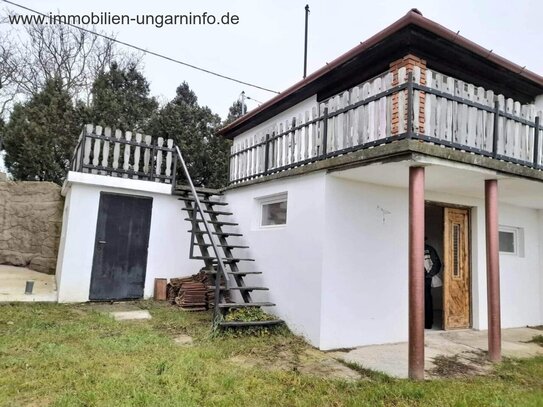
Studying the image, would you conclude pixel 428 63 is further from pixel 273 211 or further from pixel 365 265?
pixel 273 211

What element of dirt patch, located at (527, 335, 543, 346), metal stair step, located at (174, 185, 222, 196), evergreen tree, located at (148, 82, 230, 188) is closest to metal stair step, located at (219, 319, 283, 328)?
metal stair step, located at (174, 185, 222, 196)

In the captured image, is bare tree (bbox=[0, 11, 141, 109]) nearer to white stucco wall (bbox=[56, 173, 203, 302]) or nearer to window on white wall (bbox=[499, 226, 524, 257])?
white stucco wall (bbox=[56, 173, 203, 302])

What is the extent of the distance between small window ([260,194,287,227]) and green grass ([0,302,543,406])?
2247 millimetres

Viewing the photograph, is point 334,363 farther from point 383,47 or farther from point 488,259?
point 383,47

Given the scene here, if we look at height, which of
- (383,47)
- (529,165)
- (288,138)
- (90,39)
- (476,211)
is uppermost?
(90,39)

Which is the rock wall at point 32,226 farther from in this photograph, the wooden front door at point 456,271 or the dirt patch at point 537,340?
the dirt patch at point 537,340

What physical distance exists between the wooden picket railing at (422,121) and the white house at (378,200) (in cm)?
2

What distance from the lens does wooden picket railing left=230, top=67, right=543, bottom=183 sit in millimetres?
4652

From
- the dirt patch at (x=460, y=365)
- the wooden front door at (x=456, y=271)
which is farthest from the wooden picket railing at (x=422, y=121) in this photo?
the dirt patch at (x=460, y=365)

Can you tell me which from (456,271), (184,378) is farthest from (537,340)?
(184,378)

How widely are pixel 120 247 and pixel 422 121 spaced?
20.6ft

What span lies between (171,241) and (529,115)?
7.18 metres

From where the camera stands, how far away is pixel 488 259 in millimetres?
5168

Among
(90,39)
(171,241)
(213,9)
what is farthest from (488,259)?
(90,39)
